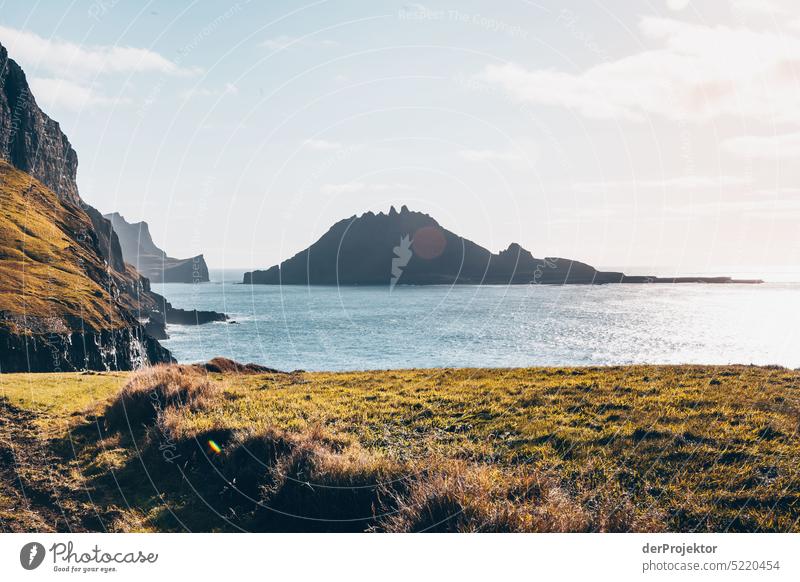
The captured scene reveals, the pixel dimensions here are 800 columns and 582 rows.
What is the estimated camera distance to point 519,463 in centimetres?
1103

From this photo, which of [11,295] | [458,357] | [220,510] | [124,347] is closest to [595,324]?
[458,357]

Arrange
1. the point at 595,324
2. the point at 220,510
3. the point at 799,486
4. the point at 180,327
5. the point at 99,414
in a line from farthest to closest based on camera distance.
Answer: the point at 180,327, the point at 595,324, the point at 99,414, the point at 220,510, the point at 799,486

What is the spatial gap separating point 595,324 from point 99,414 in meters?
139

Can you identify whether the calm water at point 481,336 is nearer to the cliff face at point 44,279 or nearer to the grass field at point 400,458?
the cliff face at point 44,279

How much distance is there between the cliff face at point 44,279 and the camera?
46.2m

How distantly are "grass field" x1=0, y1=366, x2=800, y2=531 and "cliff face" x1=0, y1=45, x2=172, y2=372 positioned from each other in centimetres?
3239

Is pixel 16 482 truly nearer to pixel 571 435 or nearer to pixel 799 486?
pixel 571 435

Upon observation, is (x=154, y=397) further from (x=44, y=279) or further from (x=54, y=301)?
(x=44, y=279)

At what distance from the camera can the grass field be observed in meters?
8.48

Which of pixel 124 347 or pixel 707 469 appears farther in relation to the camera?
pixel 124 347

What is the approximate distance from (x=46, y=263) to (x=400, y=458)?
7489 centimetres

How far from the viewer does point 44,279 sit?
5897 centimetres

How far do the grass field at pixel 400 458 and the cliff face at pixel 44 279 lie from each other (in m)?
32.4

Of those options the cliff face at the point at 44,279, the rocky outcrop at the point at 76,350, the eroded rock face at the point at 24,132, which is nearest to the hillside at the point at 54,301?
the rocky outcrop at the point at 76,350
